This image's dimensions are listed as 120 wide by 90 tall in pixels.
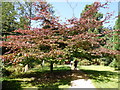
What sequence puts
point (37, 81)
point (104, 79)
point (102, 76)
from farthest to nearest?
point (102, 76) → point (104, 79) → point (37, 81)

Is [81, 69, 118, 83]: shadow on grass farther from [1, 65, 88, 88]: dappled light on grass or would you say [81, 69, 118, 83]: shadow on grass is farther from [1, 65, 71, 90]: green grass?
[1, 65, 71, 90]: green grass

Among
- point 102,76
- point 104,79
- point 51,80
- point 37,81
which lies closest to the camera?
point 37,81

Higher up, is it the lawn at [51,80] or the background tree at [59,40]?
the background tree at [59,40]

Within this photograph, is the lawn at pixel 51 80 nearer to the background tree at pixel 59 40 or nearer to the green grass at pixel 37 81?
the green grass at pixel 37 81

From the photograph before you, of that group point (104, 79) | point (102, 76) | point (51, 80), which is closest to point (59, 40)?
point (51, 80)

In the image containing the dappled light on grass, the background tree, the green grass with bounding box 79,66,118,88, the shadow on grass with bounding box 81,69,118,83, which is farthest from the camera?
the shadow on grass with bounding box 81,69,118,83

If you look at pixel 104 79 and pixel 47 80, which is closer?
pixel 47 80

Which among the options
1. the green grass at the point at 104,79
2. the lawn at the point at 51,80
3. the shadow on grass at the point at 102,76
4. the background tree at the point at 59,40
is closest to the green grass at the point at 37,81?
the lawn at the point at 51,80

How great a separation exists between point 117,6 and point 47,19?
397 centimetres

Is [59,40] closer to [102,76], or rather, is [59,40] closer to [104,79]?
[104,79]

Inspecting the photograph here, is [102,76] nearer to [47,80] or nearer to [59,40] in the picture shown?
[47,80]

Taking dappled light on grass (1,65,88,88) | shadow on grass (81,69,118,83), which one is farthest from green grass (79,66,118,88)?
dappled light on grass (1,65,88,88)

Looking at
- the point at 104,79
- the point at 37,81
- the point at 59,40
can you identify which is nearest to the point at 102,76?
the point at 104,79

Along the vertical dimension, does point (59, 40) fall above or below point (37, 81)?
above
